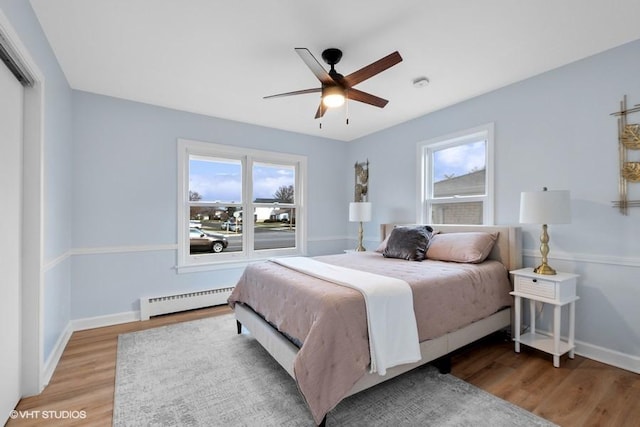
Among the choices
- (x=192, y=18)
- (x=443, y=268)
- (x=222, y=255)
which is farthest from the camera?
(x=222, y=255)

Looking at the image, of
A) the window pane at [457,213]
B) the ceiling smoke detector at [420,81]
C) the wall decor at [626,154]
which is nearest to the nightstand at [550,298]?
the wall decor at [626,154]

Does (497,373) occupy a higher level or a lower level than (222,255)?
lower

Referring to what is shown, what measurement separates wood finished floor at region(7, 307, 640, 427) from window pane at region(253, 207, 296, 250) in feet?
7.14

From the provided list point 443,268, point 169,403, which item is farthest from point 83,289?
point 443,268

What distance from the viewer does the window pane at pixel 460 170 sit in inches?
133

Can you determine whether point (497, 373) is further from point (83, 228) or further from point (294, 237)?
point (83, 228)

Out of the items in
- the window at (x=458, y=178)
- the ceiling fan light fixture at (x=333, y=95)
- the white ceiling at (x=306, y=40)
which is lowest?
the window at (x=458, y=178)

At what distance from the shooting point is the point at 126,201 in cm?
332

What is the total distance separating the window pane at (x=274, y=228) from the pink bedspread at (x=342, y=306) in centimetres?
161

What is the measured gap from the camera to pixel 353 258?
124 inches

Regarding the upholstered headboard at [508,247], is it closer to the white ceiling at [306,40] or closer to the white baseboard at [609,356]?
the white baseboard at [609,356]

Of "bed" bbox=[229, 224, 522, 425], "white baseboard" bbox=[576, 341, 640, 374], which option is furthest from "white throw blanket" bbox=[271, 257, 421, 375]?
"white baseboard" bbox=[576, 341, 640, 374]

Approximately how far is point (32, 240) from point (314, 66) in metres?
2.25

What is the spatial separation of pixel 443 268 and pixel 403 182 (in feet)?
6.29
